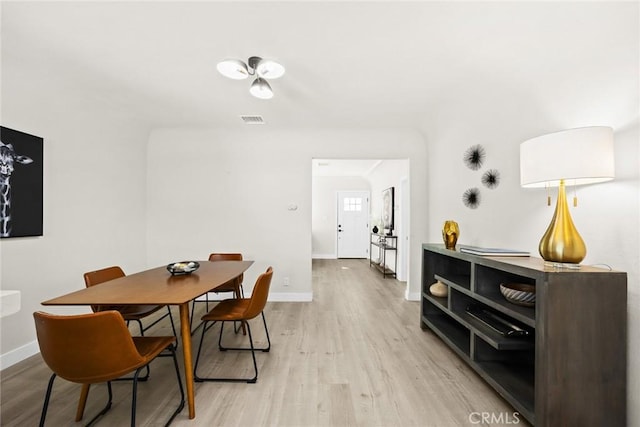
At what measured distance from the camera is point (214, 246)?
4.18 metres

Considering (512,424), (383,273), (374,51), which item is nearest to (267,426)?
(512,424)

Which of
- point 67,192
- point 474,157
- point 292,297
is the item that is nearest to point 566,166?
point 474,157

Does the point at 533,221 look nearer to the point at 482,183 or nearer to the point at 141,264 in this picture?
the point at 482,183

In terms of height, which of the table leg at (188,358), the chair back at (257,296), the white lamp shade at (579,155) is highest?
the white lamp shade at (579,155)

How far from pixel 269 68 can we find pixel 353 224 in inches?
258

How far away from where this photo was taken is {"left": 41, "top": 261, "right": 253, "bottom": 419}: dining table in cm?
160

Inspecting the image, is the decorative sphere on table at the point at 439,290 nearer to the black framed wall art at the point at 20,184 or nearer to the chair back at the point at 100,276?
the chair back at the point at 100,276

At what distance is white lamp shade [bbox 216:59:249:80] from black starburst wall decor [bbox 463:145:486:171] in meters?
2.26

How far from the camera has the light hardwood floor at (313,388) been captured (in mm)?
1741

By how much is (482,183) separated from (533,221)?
29.6 inches

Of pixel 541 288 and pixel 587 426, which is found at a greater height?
pixel 541 288

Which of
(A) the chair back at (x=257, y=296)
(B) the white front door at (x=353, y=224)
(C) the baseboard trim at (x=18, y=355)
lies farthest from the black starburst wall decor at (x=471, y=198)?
(B) the white front door at (x=353, y=224)

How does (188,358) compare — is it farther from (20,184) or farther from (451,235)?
(451,235)

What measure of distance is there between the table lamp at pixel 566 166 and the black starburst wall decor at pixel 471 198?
1155 millimetres
